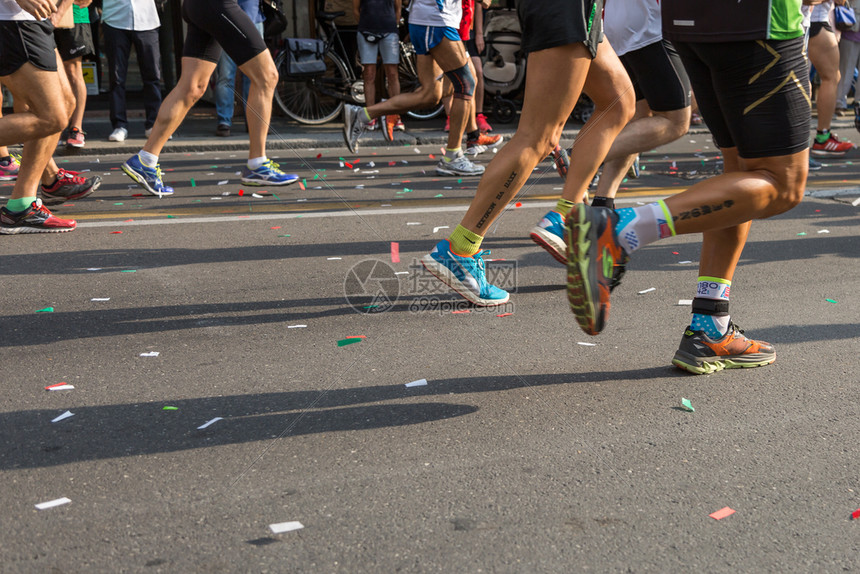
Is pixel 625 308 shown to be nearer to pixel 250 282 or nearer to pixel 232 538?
pixel 250 282

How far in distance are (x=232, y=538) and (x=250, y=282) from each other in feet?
7.92

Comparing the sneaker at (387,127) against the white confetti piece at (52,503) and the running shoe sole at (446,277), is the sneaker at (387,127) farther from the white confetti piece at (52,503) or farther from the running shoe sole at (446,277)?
the white confetti piece at (52,503)

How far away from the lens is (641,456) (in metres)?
2.54

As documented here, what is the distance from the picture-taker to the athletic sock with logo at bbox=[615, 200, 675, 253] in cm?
283

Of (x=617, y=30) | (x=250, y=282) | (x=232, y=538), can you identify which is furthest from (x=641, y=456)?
(x=617, y=30)

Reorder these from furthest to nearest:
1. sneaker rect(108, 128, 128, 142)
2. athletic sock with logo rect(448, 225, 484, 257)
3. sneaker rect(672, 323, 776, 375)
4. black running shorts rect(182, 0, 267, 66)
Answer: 1. sneaker rect(108, 128, 128, 142)
2. black running shorts rect(182, 0, 267, 66)
3. athletic sock with logo rect(448, 225, 484, 257)
4. sneaker rect(672, 323, 776, 375)

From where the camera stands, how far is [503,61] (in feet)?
36.0

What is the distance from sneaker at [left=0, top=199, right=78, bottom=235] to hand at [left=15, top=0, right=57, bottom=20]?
115cm

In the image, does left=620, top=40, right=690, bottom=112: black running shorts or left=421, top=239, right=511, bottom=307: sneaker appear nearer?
left=421, top=239, right=511, bottom=307: sneaker

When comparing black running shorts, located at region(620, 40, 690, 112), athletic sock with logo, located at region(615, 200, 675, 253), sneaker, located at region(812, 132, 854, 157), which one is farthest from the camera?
sneaker, located at region(812, 132, 854, 157)

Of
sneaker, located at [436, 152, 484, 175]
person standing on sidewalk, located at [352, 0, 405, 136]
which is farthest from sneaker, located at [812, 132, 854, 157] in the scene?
person standing on sidewalk, located at [352, 0, 405, 136]

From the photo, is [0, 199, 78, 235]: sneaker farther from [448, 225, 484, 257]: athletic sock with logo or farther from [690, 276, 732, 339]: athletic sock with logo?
[690, 276, 732, 339]: athletic sock with logo

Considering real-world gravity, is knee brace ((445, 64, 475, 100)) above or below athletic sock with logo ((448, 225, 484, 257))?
above

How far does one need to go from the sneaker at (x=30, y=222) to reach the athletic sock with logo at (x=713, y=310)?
12.6ft
